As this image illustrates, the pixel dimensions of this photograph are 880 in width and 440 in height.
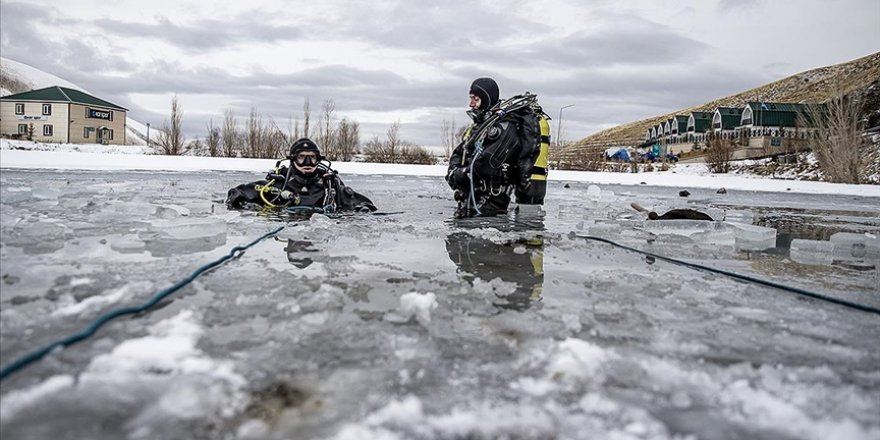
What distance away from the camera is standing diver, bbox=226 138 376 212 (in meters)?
6.71

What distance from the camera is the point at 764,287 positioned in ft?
10.1

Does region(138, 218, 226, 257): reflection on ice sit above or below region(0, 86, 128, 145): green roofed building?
below

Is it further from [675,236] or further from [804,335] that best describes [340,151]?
[804,335]

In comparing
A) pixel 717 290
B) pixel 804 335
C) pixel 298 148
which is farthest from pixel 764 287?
pixel 298 148

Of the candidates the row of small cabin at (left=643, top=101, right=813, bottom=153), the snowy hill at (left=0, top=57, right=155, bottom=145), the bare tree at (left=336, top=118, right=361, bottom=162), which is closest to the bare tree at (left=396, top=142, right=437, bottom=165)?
the bare tree at (left=336, top=118, right=361, bottom=162)

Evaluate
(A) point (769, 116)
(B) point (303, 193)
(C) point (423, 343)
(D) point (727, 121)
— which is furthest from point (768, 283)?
(D) point (727, 121)

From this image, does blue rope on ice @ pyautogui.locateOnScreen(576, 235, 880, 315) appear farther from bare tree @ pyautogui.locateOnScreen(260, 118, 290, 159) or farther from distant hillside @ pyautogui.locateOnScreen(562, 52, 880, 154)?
distant hillside @ pyautogui.locateOnScreen(562, 52, 880, 154)

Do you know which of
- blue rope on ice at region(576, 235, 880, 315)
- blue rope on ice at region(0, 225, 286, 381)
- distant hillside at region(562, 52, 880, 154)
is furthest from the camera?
distant hillside at region(562, 52, 880, 154)

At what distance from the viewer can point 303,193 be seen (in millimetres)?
6887

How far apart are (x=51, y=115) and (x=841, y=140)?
164ft

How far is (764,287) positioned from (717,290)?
32 cm

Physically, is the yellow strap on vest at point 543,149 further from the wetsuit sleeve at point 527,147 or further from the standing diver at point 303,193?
the standing diver at point 303,193

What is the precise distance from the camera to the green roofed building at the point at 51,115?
43375mm

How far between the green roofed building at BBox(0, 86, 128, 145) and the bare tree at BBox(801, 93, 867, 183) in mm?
47761
